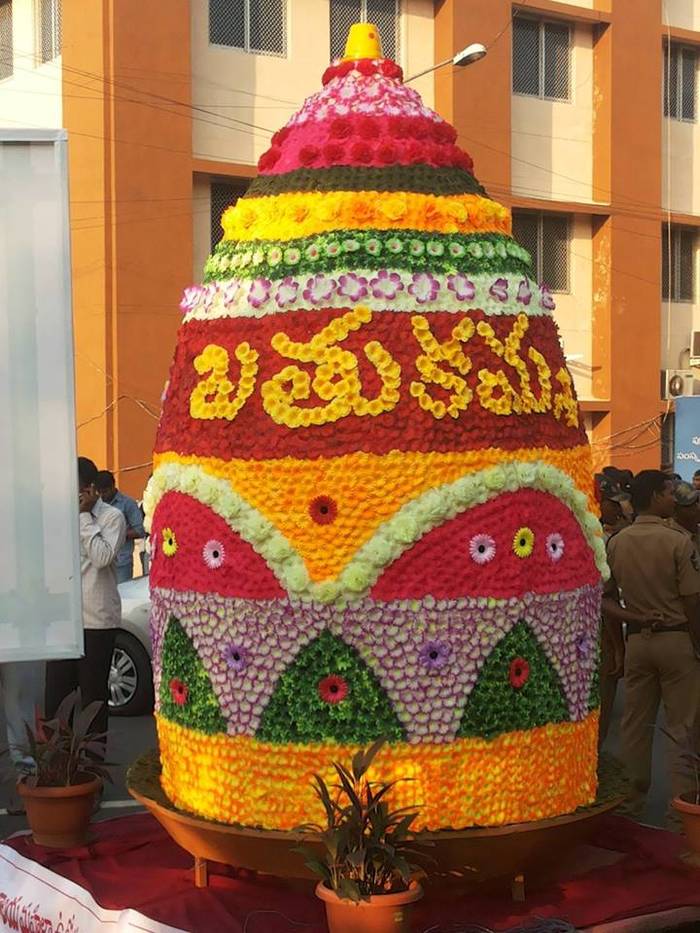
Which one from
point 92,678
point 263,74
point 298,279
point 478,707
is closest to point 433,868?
point 478,707

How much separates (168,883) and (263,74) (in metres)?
16.3

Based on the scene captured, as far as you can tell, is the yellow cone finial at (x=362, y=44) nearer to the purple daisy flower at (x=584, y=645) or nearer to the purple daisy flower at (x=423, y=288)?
the purple daisy flower at (x=423, y=288)

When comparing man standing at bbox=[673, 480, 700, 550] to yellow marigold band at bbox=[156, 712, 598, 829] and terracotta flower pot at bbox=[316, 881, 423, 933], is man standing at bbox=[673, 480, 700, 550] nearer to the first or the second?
yellow marigold band at bbox=[156, 712, 598, 829]

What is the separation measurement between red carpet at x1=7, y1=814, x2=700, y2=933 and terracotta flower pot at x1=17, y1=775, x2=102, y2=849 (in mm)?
79

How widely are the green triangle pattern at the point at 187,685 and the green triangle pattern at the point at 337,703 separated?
13.1 inches

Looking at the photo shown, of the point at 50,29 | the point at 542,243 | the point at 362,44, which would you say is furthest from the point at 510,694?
the point at 542,243

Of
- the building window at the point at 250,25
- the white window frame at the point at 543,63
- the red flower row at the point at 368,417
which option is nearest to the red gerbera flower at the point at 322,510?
the red flower row at the point at 368,417

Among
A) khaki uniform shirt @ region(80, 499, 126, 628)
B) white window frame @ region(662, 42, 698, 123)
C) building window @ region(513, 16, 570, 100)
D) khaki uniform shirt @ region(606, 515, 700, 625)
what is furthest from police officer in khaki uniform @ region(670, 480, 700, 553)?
white window frame @ region(662, 42, 698, 123)

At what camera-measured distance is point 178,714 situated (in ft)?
18.3

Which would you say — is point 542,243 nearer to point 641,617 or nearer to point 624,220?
point 624,220

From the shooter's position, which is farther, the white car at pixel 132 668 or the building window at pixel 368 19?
the building window at pixel 368 19

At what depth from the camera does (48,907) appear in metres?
5.45

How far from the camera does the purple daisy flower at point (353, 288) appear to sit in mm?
5281

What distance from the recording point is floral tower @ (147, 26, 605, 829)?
16.9ft
